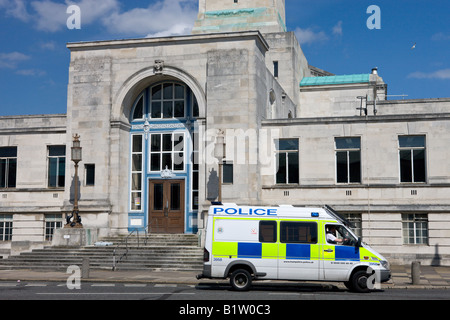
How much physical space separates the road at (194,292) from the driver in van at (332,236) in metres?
1.49

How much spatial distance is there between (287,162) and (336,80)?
18.1 m

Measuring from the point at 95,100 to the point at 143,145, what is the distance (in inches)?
130

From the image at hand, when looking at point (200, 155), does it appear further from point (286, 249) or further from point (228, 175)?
point (286, 249)

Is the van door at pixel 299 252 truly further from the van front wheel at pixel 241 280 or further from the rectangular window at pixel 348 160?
the rectangular window at pixel 348 160

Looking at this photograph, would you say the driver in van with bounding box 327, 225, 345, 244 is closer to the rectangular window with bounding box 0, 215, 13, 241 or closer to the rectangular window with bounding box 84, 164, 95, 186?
the rectangular window with bounding box 84, 164, 95, 186

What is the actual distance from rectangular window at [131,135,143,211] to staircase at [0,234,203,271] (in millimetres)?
2961

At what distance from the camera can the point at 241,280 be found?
16906mm

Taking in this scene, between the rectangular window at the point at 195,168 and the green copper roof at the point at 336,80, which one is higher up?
the green copper roof at the point at 336,80

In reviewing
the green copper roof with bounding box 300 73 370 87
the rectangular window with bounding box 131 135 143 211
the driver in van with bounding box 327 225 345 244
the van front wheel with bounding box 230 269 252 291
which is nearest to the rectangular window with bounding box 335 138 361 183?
the rectangular window with bounding box 131 135 143 211

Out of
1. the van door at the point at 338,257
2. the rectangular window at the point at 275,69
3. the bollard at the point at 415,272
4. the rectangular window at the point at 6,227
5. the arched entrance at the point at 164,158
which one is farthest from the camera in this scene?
the rectangular window at the point at 275,69

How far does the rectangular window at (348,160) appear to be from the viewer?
27016 mm

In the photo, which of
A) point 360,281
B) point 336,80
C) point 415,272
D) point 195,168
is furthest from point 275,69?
point 360,281

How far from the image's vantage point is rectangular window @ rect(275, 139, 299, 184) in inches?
1089

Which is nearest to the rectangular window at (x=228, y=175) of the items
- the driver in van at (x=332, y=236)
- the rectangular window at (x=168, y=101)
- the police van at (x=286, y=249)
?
the rectangular window at (x=168, y=101)
